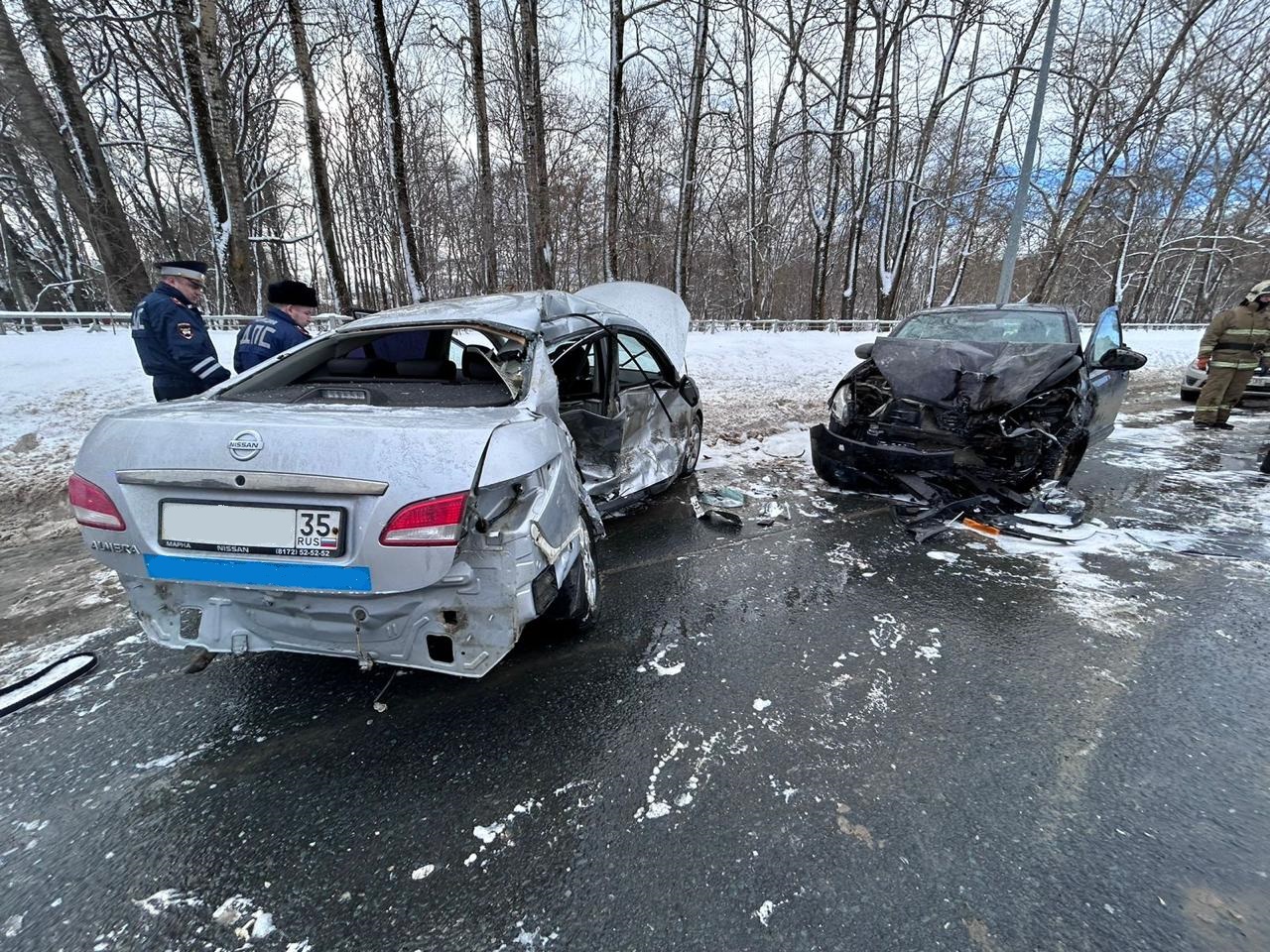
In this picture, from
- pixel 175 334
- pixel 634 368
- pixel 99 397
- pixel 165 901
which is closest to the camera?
pixel 165 901

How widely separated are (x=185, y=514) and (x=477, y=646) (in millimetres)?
1030

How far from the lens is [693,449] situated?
5.31 m

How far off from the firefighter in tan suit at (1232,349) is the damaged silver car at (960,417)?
386 centimetres

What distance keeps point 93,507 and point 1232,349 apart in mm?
11100

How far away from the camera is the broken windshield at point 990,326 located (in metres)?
5.38

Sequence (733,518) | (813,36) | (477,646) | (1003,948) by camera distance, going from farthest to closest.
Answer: (813,36) < (733,518) < (477,646) < (1003,948)

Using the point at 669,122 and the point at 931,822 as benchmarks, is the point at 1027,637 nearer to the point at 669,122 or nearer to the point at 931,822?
the point at 931,822

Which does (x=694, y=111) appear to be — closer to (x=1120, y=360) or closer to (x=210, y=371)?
(x=1120, y=360)

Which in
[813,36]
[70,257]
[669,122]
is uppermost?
[813,36]

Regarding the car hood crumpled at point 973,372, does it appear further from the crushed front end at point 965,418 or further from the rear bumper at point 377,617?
the rear bumper at point 377,617

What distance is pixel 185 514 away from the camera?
1.78 metres

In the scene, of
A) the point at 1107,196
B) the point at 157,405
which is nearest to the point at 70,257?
the point at 157,405

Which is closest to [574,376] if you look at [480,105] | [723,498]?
[723,498]

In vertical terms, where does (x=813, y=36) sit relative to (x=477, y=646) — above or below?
above
